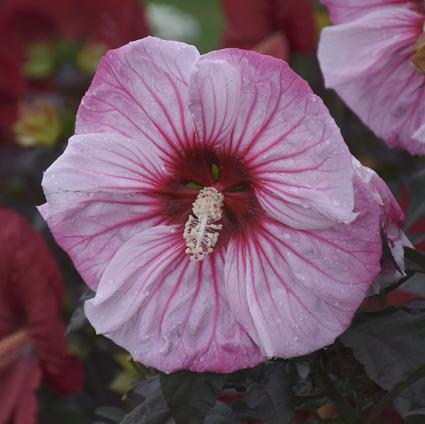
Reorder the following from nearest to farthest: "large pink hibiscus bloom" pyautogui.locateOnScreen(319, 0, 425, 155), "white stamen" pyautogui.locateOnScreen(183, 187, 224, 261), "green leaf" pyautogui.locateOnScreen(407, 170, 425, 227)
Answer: "white stamen" pyautogui.locateOnScreen(183, 187, 224, 261), "large pink hibiscus bloom" pyautogui.locateOnScreen(319, 0, 425, 155), "green leaf" pyautogui.locateOnScreen(407, 170, 425, 227)

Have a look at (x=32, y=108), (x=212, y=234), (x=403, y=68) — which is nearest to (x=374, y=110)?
Result: (x=403, y=68)

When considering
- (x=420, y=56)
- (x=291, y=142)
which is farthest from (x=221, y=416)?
(x=420, y=56)

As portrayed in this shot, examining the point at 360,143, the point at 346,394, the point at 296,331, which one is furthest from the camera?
the point at 360,143

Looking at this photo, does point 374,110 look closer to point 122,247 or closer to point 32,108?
point 122,247

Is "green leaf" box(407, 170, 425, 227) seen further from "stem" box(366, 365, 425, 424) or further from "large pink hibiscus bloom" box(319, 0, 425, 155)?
"stem" box(366, 365, 425, 424)

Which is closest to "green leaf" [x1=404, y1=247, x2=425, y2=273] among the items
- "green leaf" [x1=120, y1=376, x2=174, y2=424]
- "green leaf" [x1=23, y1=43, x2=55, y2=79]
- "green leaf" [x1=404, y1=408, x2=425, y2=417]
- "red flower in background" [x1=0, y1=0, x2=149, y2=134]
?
"green leaf" [x1=404, y1=408, x2=425, y2=417]
